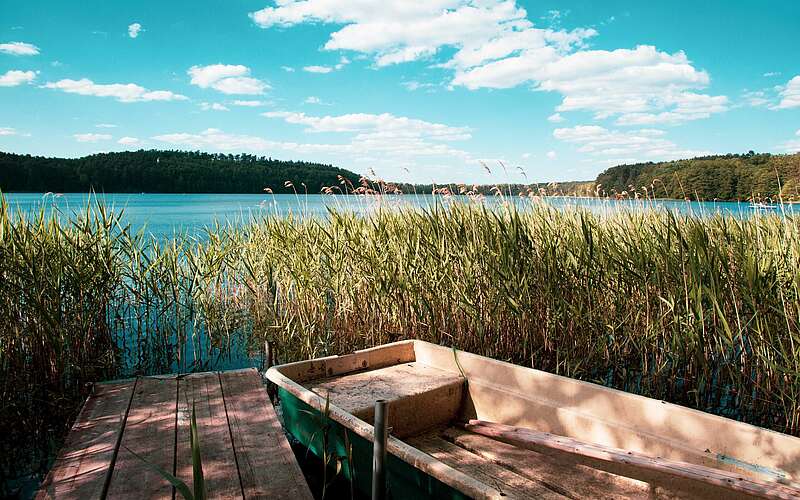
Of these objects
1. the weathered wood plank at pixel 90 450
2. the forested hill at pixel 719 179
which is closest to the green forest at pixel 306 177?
the forested hill at pixel 719 179

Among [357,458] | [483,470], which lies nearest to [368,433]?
[357,458]

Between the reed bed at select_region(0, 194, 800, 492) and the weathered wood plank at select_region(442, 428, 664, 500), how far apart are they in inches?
49.0

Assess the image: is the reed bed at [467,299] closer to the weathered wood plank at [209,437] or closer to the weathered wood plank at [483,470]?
the weathered wood plank at [209,437]

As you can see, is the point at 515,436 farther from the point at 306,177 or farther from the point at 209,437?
the point at 306,177

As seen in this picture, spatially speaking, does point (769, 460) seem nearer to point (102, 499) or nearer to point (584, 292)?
point (584, 292)

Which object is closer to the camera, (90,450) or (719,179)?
(90,450)

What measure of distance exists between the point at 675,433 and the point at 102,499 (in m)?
2.60

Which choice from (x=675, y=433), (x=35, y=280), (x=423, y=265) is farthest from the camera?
(x=423, y=265)

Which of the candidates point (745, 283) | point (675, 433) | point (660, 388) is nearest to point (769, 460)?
point (675, 433)

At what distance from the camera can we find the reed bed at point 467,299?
145 inches

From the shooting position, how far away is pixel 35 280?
13.1 feet

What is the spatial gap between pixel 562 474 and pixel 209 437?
1898 mm

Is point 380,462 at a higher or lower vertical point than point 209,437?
higher

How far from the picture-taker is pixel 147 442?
2.81 metres
